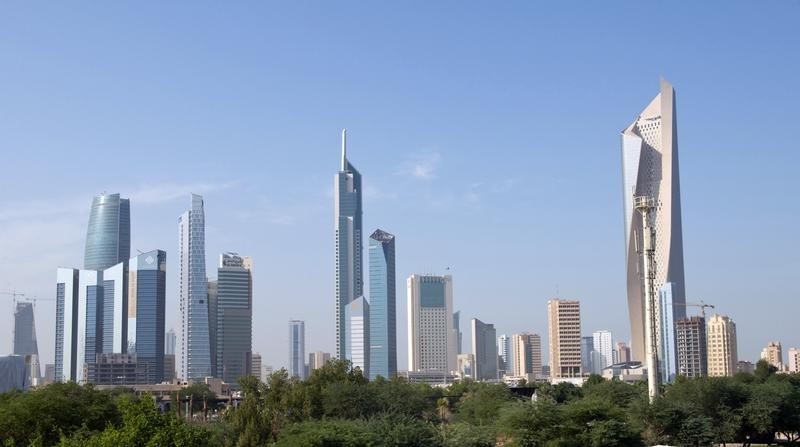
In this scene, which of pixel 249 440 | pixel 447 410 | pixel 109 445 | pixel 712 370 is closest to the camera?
pixel 109 445

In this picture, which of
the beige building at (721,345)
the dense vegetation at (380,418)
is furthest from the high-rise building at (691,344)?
the dense vegetation at (380,418)

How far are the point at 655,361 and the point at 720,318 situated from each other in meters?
126

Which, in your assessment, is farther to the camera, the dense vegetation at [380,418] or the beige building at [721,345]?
the beige building at [721,345]

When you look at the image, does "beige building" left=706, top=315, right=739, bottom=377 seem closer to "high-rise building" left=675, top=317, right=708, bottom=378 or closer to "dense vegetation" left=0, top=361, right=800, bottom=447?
"high-rise building" left=675, top=317, right=708, bottom=378

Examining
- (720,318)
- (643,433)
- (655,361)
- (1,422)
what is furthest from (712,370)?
(1,422)

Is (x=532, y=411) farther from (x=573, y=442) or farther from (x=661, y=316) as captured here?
(x=661, y=316)

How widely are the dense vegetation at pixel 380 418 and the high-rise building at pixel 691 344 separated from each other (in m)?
105

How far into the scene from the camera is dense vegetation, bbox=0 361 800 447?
4397 cm

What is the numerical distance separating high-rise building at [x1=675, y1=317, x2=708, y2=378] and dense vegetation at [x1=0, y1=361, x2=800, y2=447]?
105279 millimetres

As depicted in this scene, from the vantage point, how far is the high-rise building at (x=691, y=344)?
604 ft

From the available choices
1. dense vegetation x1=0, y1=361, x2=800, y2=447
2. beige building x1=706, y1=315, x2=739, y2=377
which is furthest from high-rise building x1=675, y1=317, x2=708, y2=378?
dense vegetation x1=0, y1=361, x2=800, y2=447

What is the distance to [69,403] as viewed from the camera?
52.8 metres

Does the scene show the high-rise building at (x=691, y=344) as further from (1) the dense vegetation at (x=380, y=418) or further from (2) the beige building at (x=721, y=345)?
(1) the dense vegetation at (x=380, y=418)

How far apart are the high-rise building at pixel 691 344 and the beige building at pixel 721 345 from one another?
3531 mm
